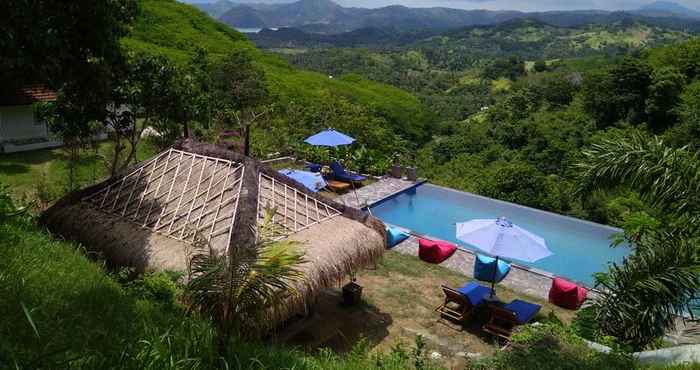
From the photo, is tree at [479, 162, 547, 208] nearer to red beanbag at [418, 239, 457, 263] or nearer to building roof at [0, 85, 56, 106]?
red beanbag at [418, 239, 457, 263]

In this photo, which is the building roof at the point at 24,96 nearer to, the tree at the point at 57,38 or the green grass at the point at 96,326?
the tree at the point at 57,38

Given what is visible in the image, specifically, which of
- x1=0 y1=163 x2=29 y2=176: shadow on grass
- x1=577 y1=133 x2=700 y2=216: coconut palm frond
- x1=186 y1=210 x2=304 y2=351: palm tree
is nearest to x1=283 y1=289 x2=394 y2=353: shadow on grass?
x1=186 y1=210 x2=304 y2=351: palm tree

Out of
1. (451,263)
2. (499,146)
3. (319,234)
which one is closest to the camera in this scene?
(319,234)

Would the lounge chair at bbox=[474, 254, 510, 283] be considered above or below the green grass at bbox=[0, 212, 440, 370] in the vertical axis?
below

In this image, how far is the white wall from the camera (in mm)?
16797

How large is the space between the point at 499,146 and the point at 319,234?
2815cm

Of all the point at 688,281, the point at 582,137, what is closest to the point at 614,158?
the point at 688,281

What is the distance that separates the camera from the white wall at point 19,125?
16.8 m

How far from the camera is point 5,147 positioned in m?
16.1

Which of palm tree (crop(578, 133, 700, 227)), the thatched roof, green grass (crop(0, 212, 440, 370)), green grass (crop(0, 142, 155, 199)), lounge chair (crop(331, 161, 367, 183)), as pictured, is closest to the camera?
green grass (crop(0, 212, 440, 370))

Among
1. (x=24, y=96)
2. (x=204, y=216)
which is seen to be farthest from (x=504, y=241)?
(x=24, y=96)

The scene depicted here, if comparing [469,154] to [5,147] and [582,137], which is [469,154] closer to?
[582,137]

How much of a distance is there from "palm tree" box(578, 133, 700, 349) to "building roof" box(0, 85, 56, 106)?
16357mm

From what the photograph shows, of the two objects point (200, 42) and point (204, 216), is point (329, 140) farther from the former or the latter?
point (200, 42)
